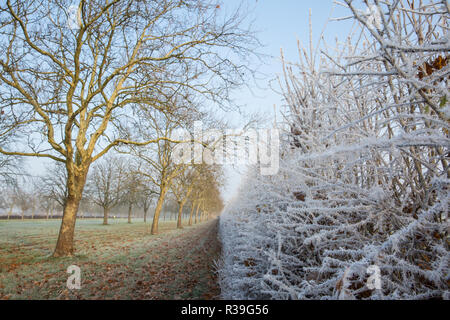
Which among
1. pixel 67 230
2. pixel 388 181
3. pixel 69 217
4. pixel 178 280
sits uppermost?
pixel 388 181

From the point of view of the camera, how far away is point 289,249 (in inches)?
89.6

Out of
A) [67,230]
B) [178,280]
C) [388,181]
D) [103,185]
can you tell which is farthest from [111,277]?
[103,185]

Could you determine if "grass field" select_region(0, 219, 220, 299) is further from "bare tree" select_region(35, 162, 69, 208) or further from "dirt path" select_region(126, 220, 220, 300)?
"bare tree" select_region(35, 162, 69, 208)

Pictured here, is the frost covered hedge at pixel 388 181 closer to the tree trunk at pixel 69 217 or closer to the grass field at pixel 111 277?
the grass field at pixel 111 277

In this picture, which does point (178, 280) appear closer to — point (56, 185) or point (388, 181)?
point (388, 181)

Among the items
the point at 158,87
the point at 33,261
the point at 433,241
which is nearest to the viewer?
the point at 433,241

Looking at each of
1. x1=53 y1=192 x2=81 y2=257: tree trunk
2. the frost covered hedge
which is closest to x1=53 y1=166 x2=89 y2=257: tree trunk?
x1=53 y1=192 x2=81 y2=257: tree trunk

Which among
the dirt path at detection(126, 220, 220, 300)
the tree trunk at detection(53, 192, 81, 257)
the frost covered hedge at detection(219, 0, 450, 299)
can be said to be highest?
the frost covered hedge at detection(219, 0, 450, 299)

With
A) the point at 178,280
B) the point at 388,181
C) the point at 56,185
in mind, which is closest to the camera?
the point at 388,181

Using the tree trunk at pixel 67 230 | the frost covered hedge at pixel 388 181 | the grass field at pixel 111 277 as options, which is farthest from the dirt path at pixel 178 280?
the tree trunk at pixel 67 230

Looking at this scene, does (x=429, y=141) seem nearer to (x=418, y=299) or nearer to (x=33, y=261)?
(x=418, y=299)

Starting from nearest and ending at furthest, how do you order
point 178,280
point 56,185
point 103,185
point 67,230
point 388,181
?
point 388,181 → point 178,280 → point 67,230 → point 56,185 → point 103,185

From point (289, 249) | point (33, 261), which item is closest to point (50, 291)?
point (33, 261)
